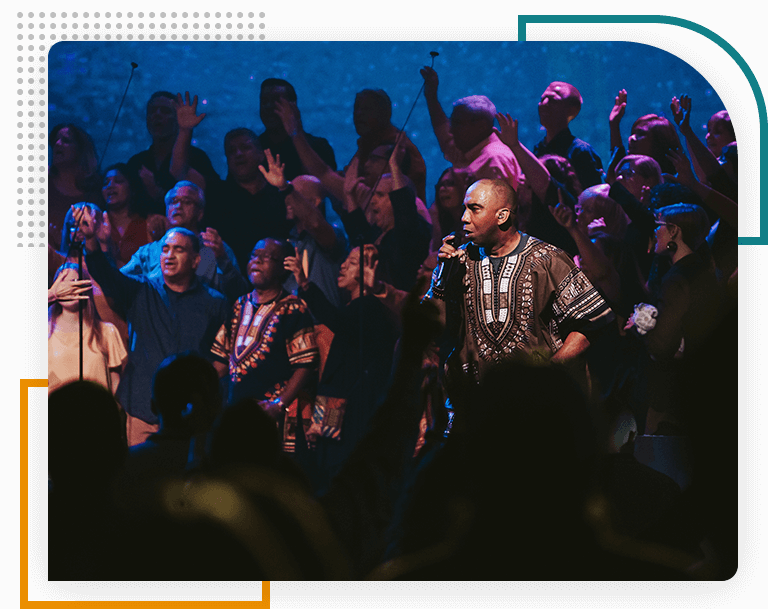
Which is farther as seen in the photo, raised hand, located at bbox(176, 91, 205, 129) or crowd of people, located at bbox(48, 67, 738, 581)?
raised hand, located at bbox(176, 91, 205, 129)

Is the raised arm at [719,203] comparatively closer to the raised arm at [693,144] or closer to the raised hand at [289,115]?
the raised arm at [693,144]

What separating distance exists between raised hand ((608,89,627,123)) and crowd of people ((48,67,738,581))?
0.01m

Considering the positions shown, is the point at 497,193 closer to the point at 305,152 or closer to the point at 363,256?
the point at 363,256

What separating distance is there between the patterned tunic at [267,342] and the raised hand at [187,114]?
945 millimetres

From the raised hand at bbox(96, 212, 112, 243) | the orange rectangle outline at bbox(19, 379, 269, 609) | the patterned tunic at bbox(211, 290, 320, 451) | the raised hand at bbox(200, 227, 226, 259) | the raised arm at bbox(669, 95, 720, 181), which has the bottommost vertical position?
the orange rectangle outline at bbox(19, 379, 269, 609)

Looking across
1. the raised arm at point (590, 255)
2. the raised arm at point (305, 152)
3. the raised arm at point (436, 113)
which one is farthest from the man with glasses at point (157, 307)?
the raised arm at point (590, 255)

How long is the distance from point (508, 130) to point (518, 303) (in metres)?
0.90

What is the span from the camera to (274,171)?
385cm

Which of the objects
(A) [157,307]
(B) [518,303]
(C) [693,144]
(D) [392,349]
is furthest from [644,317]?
(A) [157,307]

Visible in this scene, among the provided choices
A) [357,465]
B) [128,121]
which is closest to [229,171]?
Result: [128,121]

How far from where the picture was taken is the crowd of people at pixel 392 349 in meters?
3.73

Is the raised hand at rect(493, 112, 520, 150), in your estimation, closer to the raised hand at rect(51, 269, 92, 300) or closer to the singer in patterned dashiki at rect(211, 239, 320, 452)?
the singer in patterned dashiki at rect(211, 239, 320, 452)

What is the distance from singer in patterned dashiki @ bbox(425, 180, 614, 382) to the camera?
3742 millimetres

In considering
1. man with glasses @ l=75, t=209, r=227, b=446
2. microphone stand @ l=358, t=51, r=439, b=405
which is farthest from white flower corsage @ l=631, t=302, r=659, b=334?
man with glasses @ l=75, t=209, r=227, b=446
